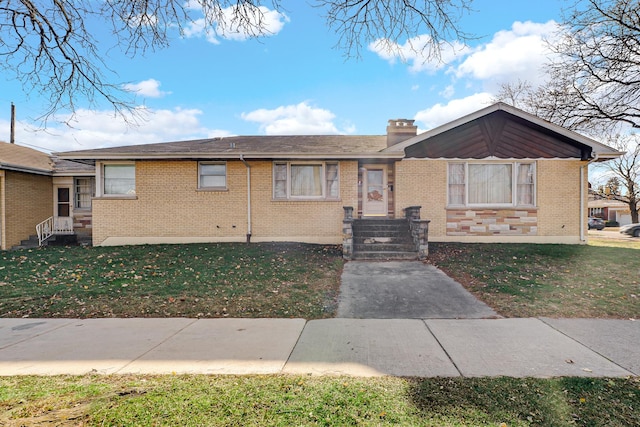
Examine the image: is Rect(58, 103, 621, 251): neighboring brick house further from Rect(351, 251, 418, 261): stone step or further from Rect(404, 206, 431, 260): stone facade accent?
Rect(351, 251, 418, 261): stone step

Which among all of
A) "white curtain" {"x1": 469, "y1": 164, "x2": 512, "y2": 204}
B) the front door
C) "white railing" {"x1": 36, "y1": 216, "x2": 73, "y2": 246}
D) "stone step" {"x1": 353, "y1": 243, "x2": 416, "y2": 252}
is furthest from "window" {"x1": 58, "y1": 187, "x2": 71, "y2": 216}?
"white curtain" {"x1": 469, "y1": 164, "x2": 512, "y2": 204}

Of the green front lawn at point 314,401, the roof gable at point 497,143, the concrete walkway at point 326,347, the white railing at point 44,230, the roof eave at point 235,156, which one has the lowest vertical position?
the concrete walkway at point 326,347

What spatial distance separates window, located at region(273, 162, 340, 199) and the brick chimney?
2.73 metres

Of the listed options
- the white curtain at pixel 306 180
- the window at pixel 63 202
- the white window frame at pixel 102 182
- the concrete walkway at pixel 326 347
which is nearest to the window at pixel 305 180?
the white curtain at pixel 306 180

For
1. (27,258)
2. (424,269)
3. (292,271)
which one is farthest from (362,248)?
(27,258)

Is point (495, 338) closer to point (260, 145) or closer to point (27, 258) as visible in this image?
point (260, 145)

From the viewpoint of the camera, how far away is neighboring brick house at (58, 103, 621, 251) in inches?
436

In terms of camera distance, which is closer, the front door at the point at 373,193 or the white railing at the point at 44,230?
the front door at the point at 373,193

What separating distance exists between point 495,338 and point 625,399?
1.40m

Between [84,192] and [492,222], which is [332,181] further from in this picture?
[84,192]

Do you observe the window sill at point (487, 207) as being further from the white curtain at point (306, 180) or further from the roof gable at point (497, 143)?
the white curtain at point (306, 180)

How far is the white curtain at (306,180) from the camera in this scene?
1141 centimetres

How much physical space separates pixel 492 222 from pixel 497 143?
2819 millimetres

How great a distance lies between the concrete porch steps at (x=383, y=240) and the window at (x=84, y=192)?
12.5 metres
